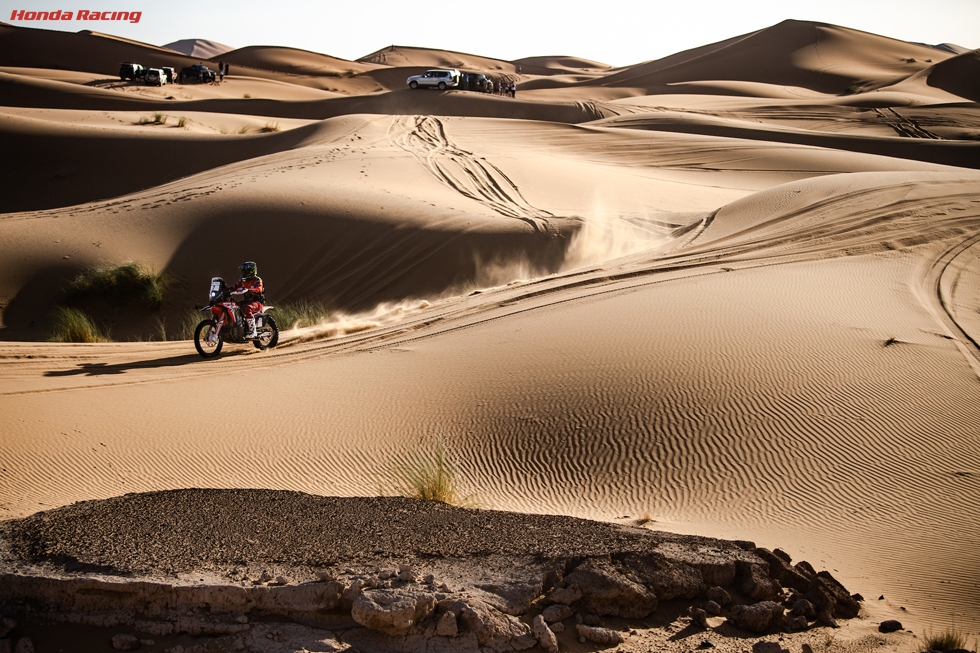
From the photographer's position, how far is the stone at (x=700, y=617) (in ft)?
11.5

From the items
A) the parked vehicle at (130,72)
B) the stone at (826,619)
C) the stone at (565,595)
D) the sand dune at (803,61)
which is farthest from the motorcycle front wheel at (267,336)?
the sand dune at (803,61)

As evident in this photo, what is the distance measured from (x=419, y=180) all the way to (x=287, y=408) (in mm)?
12593

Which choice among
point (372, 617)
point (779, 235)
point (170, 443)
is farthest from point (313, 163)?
point (372, 617)

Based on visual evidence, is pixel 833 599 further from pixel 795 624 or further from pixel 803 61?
pixel 803 61

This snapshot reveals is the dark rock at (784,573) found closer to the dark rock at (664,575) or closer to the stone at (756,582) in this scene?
the stone at (756,582)

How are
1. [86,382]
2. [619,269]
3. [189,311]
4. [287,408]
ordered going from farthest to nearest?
[189,311] < [619,269] < [86,382] < [287,408]

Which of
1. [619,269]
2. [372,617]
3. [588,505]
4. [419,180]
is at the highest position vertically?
[419,180]

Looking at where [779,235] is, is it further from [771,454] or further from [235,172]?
[235,172]

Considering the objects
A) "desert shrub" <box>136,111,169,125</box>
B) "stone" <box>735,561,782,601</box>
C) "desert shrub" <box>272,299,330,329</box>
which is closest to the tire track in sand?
"desert shrub" <box>272,299,330,329</box>

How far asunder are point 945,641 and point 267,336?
8143 mm

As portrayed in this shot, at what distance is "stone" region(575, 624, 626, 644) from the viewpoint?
3.30m

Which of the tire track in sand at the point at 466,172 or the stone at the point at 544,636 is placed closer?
the stone at the point at 544,636

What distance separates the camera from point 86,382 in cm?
771

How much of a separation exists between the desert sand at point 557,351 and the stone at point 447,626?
6.94 ft
